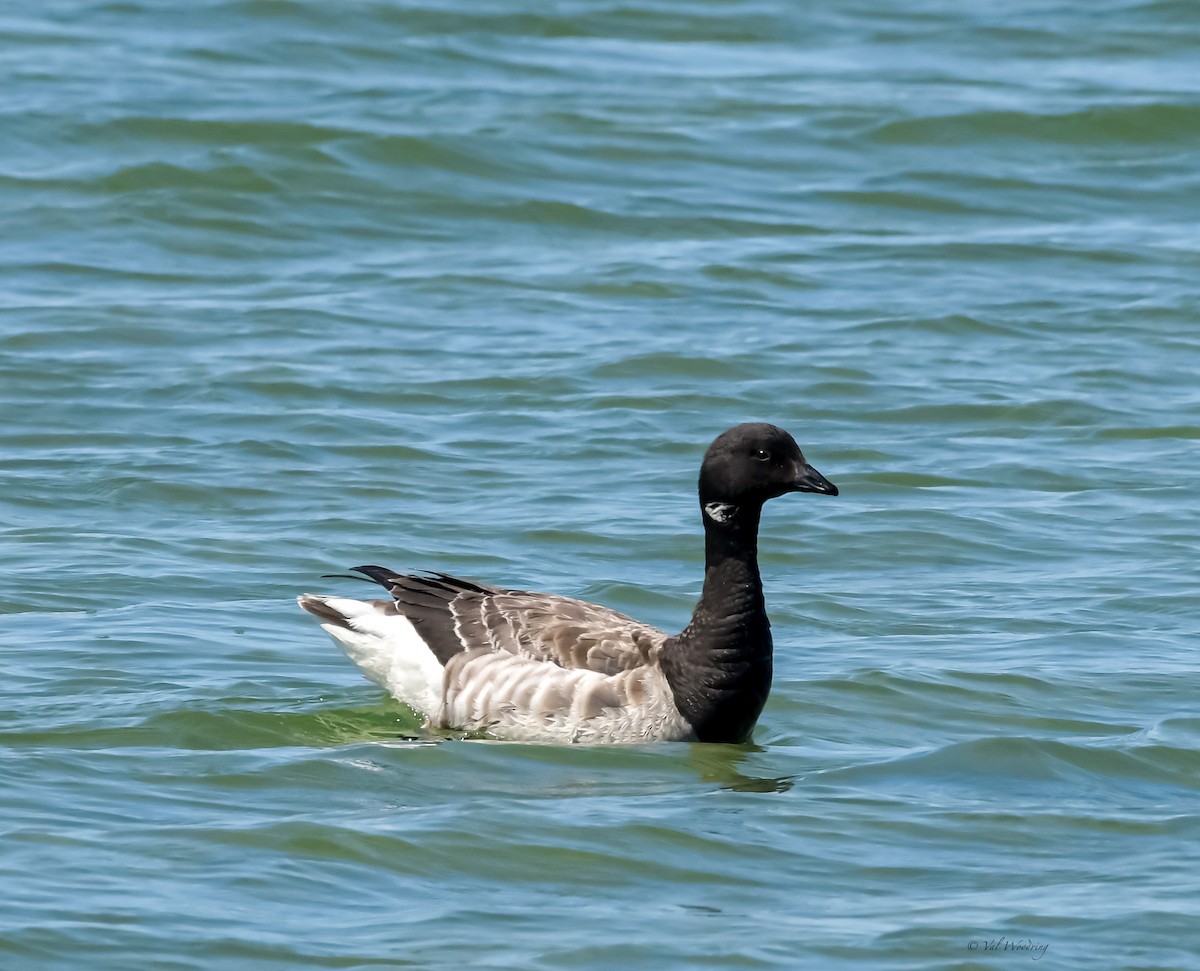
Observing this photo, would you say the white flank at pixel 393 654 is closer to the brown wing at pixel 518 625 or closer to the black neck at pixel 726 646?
the brown wing at pixel 518 625

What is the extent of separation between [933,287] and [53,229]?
8.17 meters

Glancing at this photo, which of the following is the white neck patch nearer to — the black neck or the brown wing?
the black neck

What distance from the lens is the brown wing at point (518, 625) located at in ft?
33.5

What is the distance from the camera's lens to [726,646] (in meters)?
10.0

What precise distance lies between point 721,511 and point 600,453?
15.6ft

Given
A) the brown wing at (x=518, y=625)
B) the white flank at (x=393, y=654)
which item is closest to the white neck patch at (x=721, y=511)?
the brown wing at (x=518, y=625)

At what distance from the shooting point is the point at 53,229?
2000 cm

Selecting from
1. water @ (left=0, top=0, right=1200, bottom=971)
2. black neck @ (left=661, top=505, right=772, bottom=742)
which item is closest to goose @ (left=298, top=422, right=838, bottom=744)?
black neck @ (left=661, top=505, right=772, bottom=742)

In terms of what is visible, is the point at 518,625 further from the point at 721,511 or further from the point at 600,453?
the point at 600,453

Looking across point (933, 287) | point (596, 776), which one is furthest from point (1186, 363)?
point (596, 776)

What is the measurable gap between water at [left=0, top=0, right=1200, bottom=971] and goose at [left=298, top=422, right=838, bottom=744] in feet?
0.77

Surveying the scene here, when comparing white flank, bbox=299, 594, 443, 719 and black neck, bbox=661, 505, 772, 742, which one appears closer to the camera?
black neck, bbox=661, 505, 772, 742

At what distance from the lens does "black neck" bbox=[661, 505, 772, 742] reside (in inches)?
392

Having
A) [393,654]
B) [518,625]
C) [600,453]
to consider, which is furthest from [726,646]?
[600,453]
